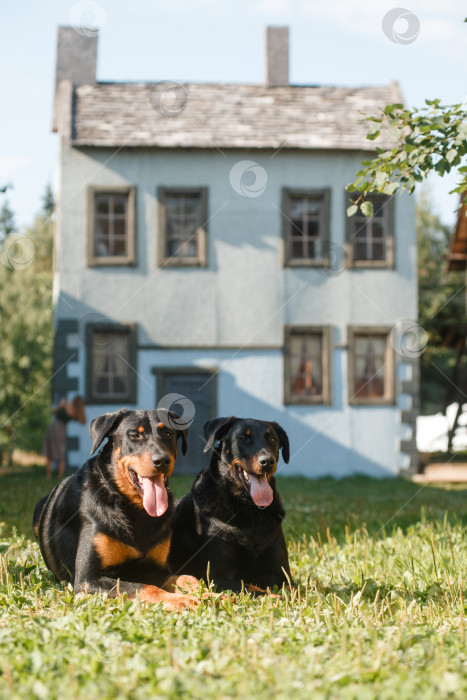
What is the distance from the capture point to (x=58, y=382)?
19.6m

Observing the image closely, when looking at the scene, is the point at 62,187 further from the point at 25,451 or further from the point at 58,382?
the point at 25,451

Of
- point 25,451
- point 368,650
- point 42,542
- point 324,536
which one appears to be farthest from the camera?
point 25,451

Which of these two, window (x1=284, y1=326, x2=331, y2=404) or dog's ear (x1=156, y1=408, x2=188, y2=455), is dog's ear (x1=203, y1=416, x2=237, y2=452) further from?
window (x1=284, y1=326, x2=331, y2=404)

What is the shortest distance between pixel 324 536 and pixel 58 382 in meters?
12.2

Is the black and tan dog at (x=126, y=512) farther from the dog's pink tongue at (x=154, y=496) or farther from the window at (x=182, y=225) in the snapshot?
the window at (x=182, y=225)

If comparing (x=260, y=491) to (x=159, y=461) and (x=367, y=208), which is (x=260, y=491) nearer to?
(x=159, y=461)

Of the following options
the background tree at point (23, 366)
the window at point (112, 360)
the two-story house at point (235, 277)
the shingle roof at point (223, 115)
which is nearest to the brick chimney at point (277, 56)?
the shingle roof at point (223, 115)

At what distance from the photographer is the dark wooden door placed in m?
19.9

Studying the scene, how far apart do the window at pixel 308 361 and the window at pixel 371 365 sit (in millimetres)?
635

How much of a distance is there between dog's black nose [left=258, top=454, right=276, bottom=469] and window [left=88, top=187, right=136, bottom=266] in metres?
15.0

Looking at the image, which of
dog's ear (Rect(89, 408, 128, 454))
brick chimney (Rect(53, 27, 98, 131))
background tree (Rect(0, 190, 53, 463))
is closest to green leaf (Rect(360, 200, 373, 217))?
dog's ear (Rect(89, 408, 128, 454))

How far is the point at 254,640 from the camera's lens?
404 centimetres

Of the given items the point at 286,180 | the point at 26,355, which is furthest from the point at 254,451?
the point at 26,355

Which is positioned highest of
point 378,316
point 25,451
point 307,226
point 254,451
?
point 307,226
